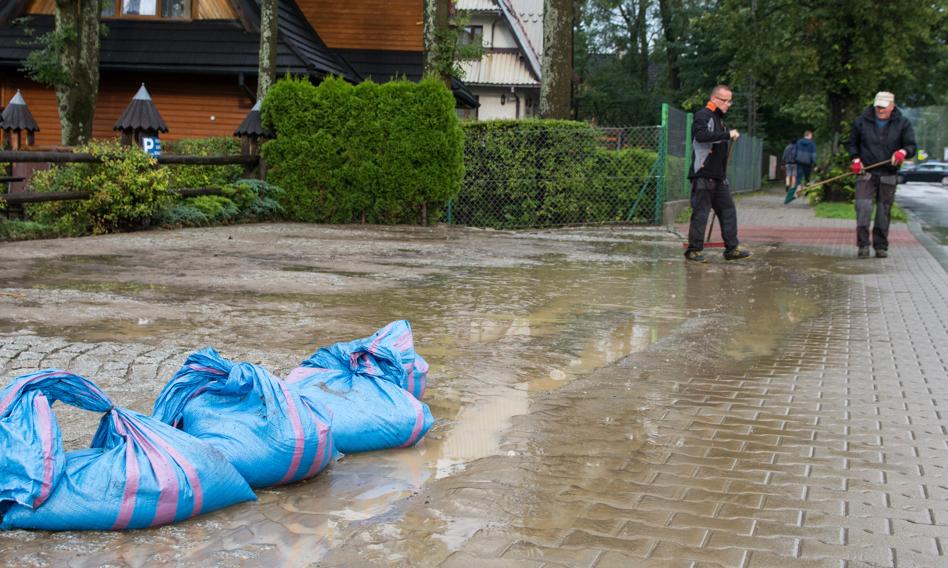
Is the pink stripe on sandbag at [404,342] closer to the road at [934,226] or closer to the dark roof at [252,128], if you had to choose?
the road at [934,226]

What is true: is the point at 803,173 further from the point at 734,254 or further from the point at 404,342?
the point at 404,342

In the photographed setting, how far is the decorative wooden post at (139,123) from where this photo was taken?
16.4 metres

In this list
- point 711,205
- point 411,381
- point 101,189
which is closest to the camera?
point 411,381

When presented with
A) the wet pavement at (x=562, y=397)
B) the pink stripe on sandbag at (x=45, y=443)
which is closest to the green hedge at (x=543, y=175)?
the wet pavement at (x=562, y=397)

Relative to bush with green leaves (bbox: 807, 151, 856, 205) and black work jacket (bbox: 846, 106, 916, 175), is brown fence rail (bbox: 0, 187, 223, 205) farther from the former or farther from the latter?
bush with green leaves (bbox: 807, 151, 856, 205)

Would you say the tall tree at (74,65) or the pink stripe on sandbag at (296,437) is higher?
the tall tree at (74,65)

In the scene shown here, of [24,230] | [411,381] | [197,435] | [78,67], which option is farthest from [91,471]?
[78,67]

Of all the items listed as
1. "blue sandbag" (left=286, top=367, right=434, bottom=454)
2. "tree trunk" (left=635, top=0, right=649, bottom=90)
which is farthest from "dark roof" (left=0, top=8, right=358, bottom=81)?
"tree trunk" (left=635, top=0, right=649, bottom=90)

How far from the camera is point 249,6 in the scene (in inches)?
1033

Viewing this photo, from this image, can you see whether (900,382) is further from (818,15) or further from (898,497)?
(818,15)

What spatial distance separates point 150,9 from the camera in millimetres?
27344

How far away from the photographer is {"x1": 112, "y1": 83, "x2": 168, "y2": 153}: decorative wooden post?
1642cm

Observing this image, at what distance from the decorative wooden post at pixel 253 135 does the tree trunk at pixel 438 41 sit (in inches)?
134

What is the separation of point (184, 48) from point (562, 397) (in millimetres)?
22829
